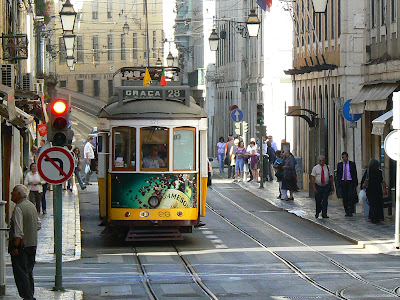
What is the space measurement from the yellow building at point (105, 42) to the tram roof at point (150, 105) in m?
87.7

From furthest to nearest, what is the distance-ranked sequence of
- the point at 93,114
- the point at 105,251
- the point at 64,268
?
the point at 93,114
the point at 105,251
the point at 64,268

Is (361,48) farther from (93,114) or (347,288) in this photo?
(93,114)

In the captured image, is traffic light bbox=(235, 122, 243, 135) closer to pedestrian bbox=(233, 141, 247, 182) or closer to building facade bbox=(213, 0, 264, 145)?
pedestrian bbox=(233, 141, 247, 182)

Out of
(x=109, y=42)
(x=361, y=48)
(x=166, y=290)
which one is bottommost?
(x=166, y=290)

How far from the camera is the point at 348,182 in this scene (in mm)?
28672

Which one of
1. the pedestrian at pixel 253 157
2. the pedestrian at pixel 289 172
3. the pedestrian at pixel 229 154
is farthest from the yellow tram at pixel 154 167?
the pedestrian at pixel 229 154

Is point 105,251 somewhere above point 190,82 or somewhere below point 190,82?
below

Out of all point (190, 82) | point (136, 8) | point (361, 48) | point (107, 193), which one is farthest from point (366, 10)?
point (136, 8)

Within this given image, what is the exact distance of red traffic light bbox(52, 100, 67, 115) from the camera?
54.6 feet

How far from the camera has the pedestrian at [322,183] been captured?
2789 centimetres

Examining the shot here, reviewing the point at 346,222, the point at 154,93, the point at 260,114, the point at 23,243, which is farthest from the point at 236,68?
the point at 23,243

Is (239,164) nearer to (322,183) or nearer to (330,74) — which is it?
(330,74)

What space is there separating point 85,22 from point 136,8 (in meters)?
5.35

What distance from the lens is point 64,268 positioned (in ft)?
64.1
